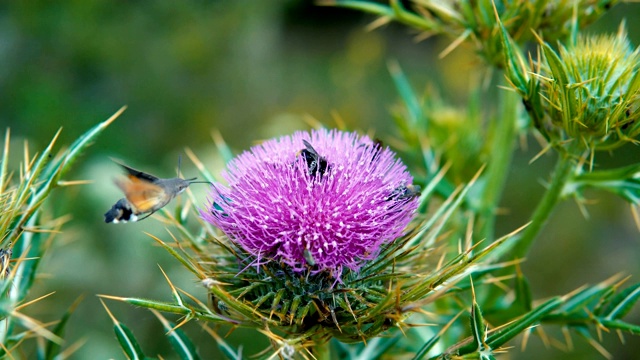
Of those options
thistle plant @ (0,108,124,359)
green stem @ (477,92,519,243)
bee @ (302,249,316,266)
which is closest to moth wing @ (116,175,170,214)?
thistle plant @ (0,108,124,359)

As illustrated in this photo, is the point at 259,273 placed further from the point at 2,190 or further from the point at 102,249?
the point at 102,249

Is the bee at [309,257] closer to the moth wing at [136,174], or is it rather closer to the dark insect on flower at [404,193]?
the dark insect on flower at [404,193]

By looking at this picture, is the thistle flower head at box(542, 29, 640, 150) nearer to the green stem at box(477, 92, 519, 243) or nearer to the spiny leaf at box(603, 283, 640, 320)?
the spiny leaf at box(603, 283, 640, 320)

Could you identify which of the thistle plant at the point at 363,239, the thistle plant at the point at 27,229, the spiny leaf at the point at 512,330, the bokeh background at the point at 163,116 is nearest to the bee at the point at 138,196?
the thistle plant at the point at 363,239

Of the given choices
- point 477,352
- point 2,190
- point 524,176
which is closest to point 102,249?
point 2,190

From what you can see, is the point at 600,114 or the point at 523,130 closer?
the point at 600,114

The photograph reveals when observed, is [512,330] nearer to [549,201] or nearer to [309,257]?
[309,257]
